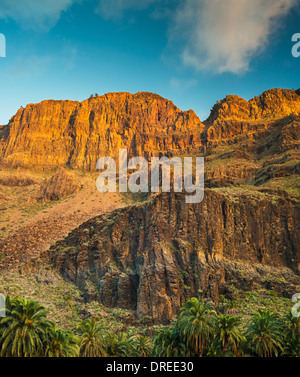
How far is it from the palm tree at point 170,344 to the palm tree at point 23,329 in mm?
11485

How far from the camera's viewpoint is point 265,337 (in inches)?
1153

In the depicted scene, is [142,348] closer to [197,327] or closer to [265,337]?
[197,327]

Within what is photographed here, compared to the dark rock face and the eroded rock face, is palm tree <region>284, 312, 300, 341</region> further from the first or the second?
the eroded rock face

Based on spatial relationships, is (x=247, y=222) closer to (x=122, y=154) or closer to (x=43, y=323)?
(x=43, y=323)

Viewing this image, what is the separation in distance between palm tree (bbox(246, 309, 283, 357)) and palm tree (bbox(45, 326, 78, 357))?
55.8 feet

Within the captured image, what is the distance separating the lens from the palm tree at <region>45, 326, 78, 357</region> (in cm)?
2594

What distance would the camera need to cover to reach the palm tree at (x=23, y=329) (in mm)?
23906

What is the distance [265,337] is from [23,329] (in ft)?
72.2

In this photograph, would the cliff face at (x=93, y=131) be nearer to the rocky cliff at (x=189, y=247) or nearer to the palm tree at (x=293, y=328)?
the rocky cliff at (x=189, y=247)

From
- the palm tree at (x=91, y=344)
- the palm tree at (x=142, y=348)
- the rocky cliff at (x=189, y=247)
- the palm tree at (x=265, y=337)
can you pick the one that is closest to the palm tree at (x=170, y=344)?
the palm tree at (x=142, y=348)

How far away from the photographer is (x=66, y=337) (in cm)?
2741

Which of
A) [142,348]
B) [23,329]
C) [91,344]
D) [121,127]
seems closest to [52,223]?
[142,348]
